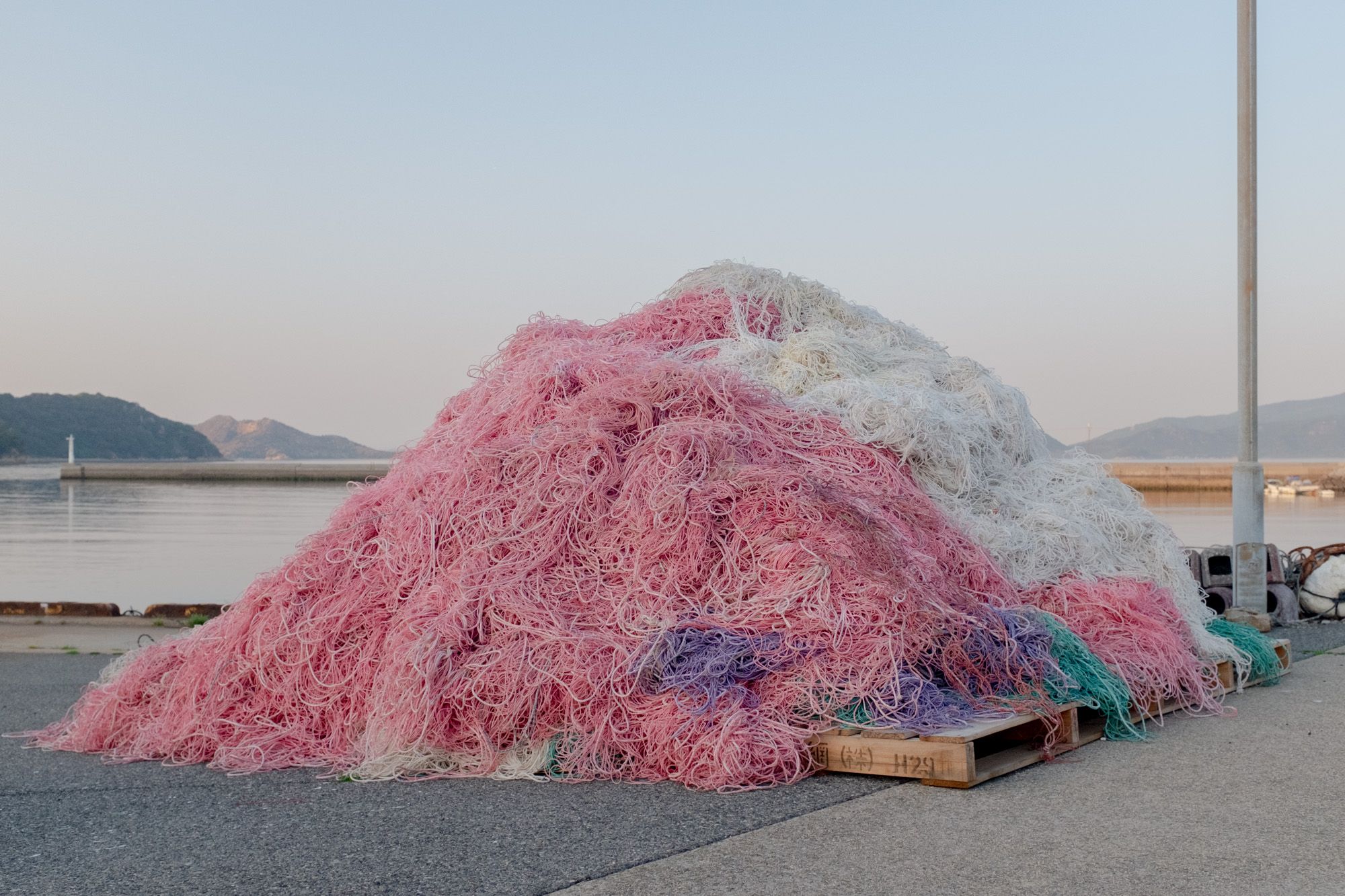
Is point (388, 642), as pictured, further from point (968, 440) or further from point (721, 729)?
point (968, 440)

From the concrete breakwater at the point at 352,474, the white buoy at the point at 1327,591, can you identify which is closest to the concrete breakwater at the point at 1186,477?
the concrete breakwater at the point at 352,474

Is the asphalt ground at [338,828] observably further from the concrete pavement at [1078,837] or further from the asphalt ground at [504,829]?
the concrete pavement at [1078,837]

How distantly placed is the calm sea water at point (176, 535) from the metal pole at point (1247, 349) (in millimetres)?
7011

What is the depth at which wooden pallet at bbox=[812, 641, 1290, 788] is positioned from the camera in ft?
14.8

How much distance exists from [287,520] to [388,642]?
32.3 m

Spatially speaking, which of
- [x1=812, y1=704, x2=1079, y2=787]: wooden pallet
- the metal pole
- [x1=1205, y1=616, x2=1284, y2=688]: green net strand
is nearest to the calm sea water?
[x1=812, y1=704, x2=1079, y2=787]: wooden pallet

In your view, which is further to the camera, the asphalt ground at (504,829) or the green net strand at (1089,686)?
the green net strand at (1089,686)

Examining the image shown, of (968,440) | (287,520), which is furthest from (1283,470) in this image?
(968,440)

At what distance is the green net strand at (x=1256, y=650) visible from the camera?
6930 millimetres

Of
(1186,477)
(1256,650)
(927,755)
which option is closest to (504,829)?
(927,755)

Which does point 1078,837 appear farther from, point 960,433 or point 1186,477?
point 1186,477

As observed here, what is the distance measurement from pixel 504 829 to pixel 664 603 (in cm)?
145

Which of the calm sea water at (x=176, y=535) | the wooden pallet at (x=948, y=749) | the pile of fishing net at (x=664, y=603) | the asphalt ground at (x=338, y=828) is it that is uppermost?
the pile of fishing net at (x=664, y=603)

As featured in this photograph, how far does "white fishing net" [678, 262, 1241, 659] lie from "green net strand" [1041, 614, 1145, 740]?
2.54 feet
